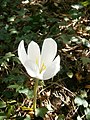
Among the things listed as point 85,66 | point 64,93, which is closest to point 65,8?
point 85,66

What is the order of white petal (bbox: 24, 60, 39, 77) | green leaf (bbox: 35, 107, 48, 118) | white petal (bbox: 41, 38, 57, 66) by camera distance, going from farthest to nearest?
green leaf (bbox: 35, 107, 48, 118)
white petal (bbox: 41, 38, 57, 66)
white petal (bbox: 24, 60, 39, 77)

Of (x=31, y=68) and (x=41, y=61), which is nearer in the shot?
(x=31, y=68)

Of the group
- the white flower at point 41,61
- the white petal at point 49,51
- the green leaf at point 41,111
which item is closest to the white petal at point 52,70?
the white flower at point 41,61

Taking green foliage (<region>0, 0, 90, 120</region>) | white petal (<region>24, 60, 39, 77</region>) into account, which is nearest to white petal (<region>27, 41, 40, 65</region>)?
white petal (<region>24, 60, 39, 77</region>)

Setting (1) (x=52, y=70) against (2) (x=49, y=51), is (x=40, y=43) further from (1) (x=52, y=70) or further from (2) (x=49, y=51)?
(1) (x=52, y=70)

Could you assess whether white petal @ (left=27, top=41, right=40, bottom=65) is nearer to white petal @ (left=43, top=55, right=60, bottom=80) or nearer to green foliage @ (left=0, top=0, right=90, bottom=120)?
white petal @ (left=43, top=55, right=60, bottom=80)

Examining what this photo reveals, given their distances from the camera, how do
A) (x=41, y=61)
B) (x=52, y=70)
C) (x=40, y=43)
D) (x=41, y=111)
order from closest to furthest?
(x=52, y=70) < (x=41, y=61) < (x=41, y=111) < (x=40, y=43)

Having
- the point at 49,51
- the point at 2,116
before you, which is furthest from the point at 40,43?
the point at 2,116
